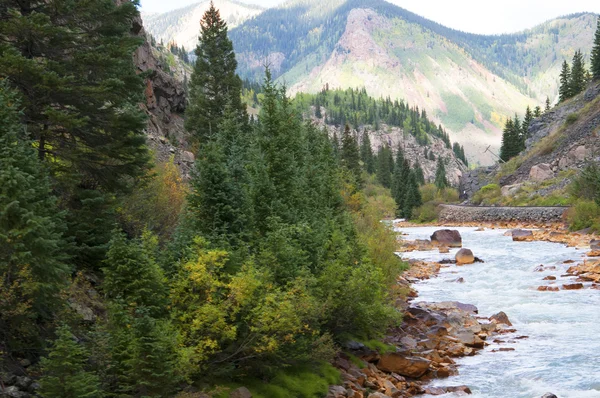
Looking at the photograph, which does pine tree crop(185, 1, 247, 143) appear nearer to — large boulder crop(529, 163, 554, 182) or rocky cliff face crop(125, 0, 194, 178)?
rocky cliff face crop(125, 0, 194, 178)

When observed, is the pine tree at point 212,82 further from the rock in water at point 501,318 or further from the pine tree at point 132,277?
the pine tree at point 132,277

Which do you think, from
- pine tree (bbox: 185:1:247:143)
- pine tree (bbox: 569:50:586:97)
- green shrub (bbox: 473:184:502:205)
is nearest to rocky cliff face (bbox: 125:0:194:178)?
pine tree (bbox: 185:1:247:143)

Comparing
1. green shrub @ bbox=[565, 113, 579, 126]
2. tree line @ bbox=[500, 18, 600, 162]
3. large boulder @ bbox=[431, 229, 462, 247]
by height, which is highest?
tree line @ bbox=[500, 18, 600, 162]

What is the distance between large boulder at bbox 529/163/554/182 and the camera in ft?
284

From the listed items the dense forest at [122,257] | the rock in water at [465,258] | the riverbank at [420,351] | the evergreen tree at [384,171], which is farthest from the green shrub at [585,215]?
the evergreen tree at [384,171]

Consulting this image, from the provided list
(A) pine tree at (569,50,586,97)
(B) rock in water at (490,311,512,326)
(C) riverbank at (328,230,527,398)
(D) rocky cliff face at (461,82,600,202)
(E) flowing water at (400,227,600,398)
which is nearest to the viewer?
(C) riverbank at (328,230,527,398)

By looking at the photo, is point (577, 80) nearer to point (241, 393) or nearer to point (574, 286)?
point (574, 286)

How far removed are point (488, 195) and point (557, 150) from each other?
15.9 m

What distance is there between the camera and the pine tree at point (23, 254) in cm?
1009

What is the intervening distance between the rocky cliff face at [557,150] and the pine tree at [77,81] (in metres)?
71.3

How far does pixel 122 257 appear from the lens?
13250 millimetres

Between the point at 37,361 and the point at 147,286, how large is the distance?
9.96ft

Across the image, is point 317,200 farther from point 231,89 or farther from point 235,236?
point 231,89

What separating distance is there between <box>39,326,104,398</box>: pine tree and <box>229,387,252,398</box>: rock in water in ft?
14.4
